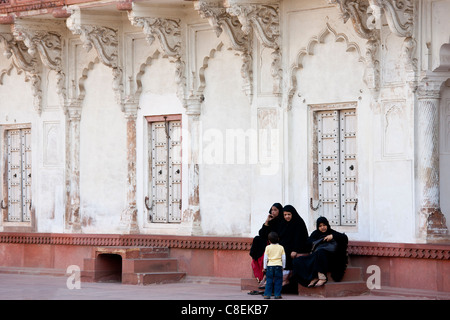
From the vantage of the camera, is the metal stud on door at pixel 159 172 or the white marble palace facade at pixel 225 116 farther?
the metal stud on door at pixel 159 172

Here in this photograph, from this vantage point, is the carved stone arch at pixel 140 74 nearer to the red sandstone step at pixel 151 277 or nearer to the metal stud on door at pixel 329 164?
the red sandstone step at pixel 151 277

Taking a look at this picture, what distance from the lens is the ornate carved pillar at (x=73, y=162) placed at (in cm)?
2019

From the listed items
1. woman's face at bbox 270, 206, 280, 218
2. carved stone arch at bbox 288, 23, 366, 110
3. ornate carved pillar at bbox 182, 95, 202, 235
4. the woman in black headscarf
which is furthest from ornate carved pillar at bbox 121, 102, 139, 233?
the woman in black headscarf

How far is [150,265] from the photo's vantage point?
18.1 meters

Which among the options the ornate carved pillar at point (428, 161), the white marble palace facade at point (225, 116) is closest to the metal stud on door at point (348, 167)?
the white marble palace facade at point (225, 116)

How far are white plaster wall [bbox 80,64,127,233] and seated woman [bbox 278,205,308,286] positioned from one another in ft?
13.4

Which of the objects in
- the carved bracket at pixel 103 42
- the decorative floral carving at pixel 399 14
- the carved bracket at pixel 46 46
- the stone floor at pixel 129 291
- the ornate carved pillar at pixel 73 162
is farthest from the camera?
the ornate carved pillar at pixel 73 162

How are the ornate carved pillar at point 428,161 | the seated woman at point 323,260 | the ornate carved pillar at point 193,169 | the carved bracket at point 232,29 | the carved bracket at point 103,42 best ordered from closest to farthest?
1. the ornate carved pillar at point 428,161
2. the seated woman at point 323,260
3. the carved bracket at point 232,29
4. the ornate carved pillar at point 193,169
5. the carved bracket at point 103,42

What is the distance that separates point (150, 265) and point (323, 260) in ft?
11.7

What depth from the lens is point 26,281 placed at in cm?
1903

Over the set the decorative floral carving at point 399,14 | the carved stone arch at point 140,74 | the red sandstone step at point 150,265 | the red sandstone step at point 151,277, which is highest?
the decorative floral carving at point 399,14

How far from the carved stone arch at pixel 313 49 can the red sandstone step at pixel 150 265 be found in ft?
10.1

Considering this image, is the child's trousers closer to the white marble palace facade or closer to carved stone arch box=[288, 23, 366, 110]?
the white marble palace facade
